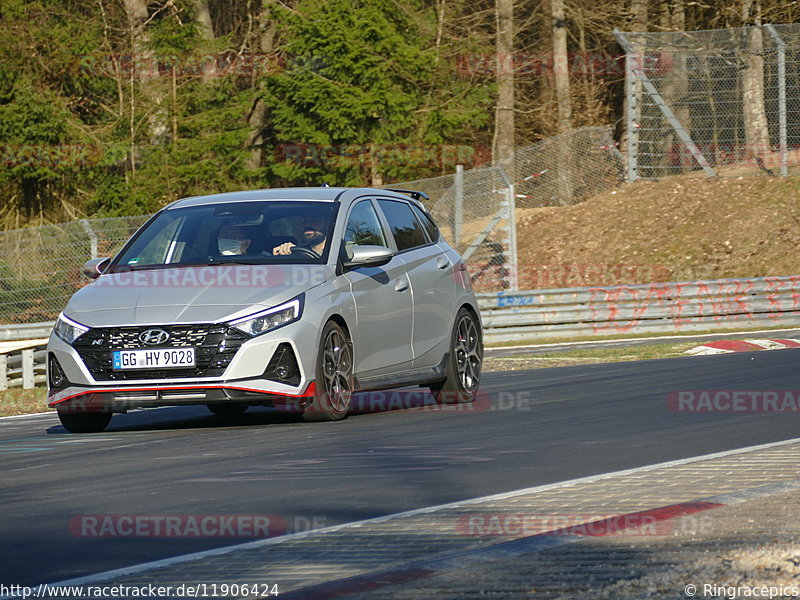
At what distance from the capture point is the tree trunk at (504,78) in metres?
42.0

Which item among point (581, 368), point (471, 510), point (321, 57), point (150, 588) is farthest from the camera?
point (321, 57)

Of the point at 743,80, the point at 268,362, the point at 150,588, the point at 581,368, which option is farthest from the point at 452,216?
the point at 150,588

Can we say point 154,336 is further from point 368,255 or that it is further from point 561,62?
point 561,62

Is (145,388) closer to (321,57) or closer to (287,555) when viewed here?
(287,555)

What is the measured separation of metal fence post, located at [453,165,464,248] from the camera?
2680 centimetres

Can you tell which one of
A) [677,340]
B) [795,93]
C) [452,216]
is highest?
[795,93]

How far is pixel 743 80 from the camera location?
31.5 metres

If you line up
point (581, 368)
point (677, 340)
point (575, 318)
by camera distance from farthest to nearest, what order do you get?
1. point (575, 318)
2. point (677, 340)
3. point (581, 368)

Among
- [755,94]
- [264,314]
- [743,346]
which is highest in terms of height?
[755,94]

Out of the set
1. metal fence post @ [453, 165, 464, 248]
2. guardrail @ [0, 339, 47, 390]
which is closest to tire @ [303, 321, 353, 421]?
guardrail @ [0, 339, 47, 390]

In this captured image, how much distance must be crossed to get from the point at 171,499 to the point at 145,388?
316 cm

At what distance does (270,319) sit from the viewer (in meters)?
10.1

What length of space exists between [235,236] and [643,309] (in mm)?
15967

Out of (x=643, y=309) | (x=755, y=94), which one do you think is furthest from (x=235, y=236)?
(x=755, y=94)
